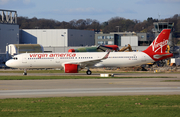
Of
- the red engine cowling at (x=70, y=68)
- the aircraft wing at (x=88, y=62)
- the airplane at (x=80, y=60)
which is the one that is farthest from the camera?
the airplane at (x=80, y=60)

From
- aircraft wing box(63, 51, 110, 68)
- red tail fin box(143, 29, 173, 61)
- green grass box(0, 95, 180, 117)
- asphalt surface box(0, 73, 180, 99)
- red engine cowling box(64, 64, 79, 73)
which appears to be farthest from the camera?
red tail fin box(143, 29, 173, 61)

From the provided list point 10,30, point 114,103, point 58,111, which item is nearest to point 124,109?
point 114,103

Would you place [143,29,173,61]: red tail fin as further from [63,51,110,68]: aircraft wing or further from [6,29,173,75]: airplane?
[63,51,110,68]: aircraft wing

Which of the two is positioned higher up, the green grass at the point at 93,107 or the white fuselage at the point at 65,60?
the white fuselage at the point at 65,60

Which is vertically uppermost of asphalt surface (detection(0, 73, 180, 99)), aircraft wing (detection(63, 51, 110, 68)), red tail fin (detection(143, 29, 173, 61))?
red tail fin (detection(143, 29, 173, 61))

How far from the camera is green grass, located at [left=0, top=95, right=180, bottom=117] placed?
13625 millimetres

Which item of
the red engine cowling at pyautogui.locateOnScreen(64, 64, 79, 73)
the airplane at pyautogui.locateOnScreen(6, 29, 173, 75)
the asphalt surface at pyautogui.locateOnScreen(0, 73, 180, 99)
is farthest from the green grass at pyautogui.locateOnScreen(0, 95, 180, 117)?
the airplane at pyautogui.locateOnScreen(6, 29, 173, 75)

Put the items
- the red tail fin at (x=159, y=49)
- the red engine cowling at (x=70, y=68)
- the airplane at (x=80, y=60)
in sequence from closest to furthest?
the red engine cowling at (x=70, y=68), the airplane at (x=80, y=60), the red tail fin at (x=159, y=49)

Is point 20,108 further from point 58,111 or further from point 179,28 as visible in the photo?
point 179,28

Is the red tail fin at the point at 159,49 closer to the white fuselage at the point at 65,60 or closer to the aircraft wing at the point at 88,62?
the white fuselage at the point at 65,60

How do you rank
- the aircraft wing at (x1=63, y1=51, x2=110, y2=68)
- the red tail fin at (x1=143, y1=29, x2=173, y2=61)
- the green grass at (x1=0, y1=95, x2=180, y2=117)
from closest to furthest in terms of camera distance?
the green grass at (x1=0, y1=95, x2=180, y2=117), the aircraft wing at (x1=63, y1=51, x2=110, y2=68), the red tail fin at (x1=143, y1=29, x2=173, y2=61)

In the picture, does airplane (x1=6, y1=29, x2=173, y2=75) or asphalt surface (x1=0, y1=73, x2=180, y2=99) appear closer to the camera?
asphalt surface (x1=0, y1=73, x2=180, y2=99)

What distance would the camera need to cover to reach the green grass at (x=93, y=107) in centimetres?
1362

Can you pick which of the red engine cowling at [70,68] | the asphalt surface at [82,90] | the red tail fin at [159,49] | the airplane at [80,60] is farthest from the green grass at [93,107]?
the red tail fin at [159,49]
